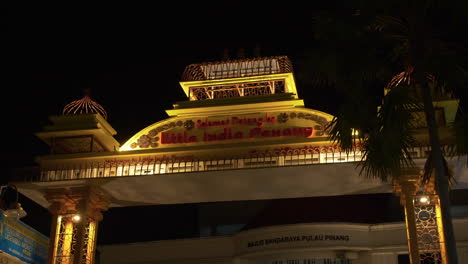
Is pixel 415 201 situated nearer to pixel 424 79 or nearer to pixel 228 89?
pixel 228 89

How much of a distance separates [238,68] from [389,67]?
713cm

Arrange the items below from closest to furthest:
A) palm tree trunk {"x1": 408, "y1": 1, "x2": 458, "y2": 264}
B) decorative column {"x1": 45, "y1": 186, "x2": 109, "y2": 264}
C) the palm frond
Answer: palm tree trunk {"x1": 408, "y1": 1, "x2": 458, "y2": 264} → the palm frond → decorative column {"x1": 45, "y1": 186, "x2": 109, "y2": 264}

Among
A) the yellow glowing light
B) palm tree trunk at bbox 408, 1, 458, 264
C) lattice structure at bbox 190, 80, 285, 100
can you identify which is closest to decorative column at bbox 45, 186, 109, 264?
lattice structure at bbox 190, 80, 285, 100

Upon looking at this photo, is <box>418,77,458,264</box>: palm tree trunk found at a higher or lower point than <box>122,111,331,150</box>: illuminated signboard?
lower

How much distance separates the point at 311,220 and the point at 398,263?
3659 millimetres

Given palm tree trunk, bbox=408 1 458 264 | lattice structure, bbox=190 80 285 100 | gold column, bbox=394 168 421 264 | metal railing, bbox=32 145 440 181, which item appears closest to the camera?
palm tree trunk, bbox=408 1 458 264

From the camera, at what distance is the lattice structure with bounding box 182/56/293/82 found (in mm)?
17156

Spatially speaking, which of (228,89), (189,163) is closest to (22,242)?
(189,163)

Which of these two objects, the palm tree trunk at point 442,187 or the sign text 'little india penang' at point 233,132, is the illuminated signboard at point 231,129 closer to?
the sign text 'little india penang' at point 233,132

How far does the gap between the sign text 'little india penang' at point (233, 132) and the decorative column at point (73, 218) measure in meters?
2.42

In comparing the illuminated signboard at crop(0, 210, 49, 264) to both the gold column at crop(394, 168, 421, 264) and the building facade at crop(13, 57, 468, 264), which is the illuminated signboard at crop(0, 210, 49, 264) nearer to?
the building facade at crop(13, 57, 468, 264)

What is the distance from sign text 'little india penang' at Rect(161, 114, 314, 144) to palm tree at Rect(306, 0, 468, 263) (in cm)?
443

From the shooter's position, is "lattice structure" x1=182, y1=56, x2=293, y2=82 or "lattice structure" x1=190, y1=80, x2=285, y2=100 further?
"lattice structure" x1=182, y1=56, x2=293, y2=82

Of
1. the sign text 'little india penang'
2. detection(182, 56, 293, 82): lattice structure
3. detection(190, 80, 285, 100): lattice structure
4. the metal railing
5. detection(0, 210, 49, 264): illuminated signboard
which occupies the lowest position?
detection(0, 210, 49, 264): illuminated signboard
